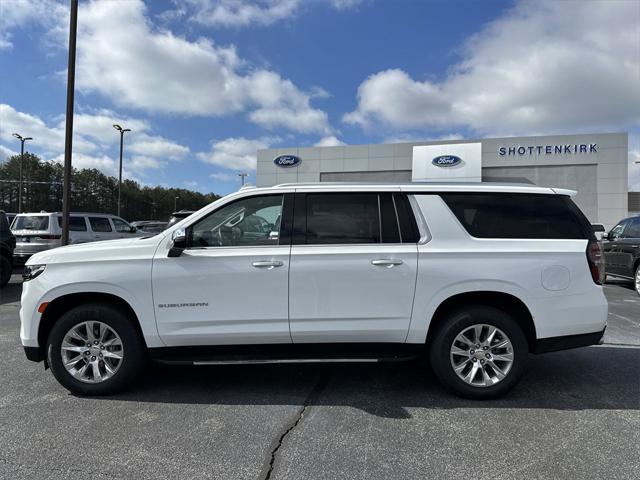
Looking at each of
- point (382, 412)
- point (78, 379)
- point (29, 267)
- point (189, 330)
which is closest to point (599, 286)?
point (382, 412)

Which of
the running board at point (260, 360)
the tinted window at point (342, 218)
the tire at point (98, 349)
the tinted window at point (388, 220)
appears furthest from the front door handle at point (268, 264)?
the tire at point (98, 349)

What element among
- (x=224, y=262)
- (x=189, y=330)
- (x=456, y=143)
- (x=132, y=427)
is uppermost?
(x=456, y=143)

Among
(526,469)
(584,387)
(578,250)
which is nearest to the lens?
(526,469)

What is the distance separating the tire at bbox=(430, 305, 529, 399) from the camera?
3.96 metres

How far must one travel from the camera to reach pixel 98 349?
4043mm

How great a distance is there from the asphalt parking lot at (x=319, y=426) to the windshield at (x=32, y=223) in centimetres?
931

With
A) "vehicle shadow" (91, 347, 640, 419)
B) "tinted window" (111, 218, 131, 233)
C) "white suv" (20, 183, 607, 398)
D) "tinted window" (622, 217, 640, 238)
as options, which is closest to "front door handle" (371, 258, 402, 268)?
"white suv" (20, 183, 607, 398)

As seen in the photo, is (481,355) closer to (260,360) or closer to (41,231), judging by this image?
(260,360)

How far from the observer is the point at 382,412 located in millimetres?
3764

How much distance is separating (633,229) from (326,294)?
10196 millimetres

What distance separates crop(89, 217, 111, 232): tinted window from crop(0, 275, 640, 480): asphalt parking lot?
34.9ft

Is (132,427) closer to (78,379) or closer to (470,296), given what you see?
(78,379)

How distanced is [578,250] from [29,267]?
487cm

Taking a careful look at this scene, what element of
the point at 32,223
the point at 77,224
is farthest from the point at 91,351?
the point at 77,224
